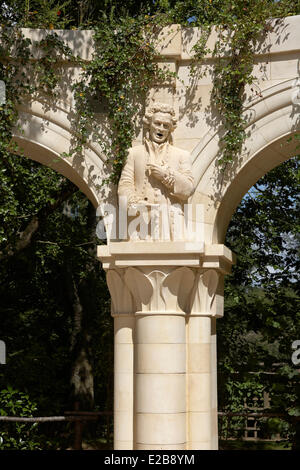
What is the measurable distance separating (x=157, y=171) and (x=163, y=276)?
831 mm

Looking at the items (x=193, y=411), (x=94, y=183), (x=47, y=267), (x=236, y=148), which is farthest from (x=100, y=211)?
(x=47, y=267)

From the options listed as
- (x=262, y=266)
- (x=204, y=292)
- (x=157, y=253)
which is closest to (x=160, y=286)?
(x=157, y=253)

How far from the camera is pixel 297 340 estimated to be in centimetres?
790

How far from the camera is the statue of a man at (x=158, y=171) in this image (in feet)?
18.1

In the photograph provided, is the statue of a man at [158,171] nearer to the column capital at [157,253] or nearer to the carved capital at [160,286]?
the column capital at [157,253]

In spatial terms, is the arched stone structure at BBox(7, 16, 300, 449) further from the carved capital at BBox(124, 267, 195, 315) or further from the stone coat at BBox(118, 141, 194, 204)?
the stone coat at BBox(118, 141, 194, 204)

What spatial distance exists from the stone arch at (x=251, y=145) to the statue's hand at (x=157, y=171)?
0.31 metres

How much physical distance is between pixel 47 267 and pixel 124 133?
5.64 metres

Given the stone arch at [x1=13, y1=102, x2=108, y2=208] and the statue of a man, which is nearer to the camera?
the statue of a man

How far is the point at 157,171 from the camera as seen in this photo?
18.1ft

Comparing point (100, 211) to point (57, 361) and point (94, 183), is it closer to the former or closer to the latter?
point (94, 183)

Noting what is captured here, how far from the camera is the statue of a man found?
5508 mm

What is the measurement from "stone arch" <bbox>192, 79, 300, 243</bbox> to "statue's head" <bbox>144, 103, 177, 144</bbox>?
0.30m

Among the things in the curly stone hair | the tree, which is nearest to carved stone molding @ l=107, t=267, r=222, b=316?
the curly stone hair
